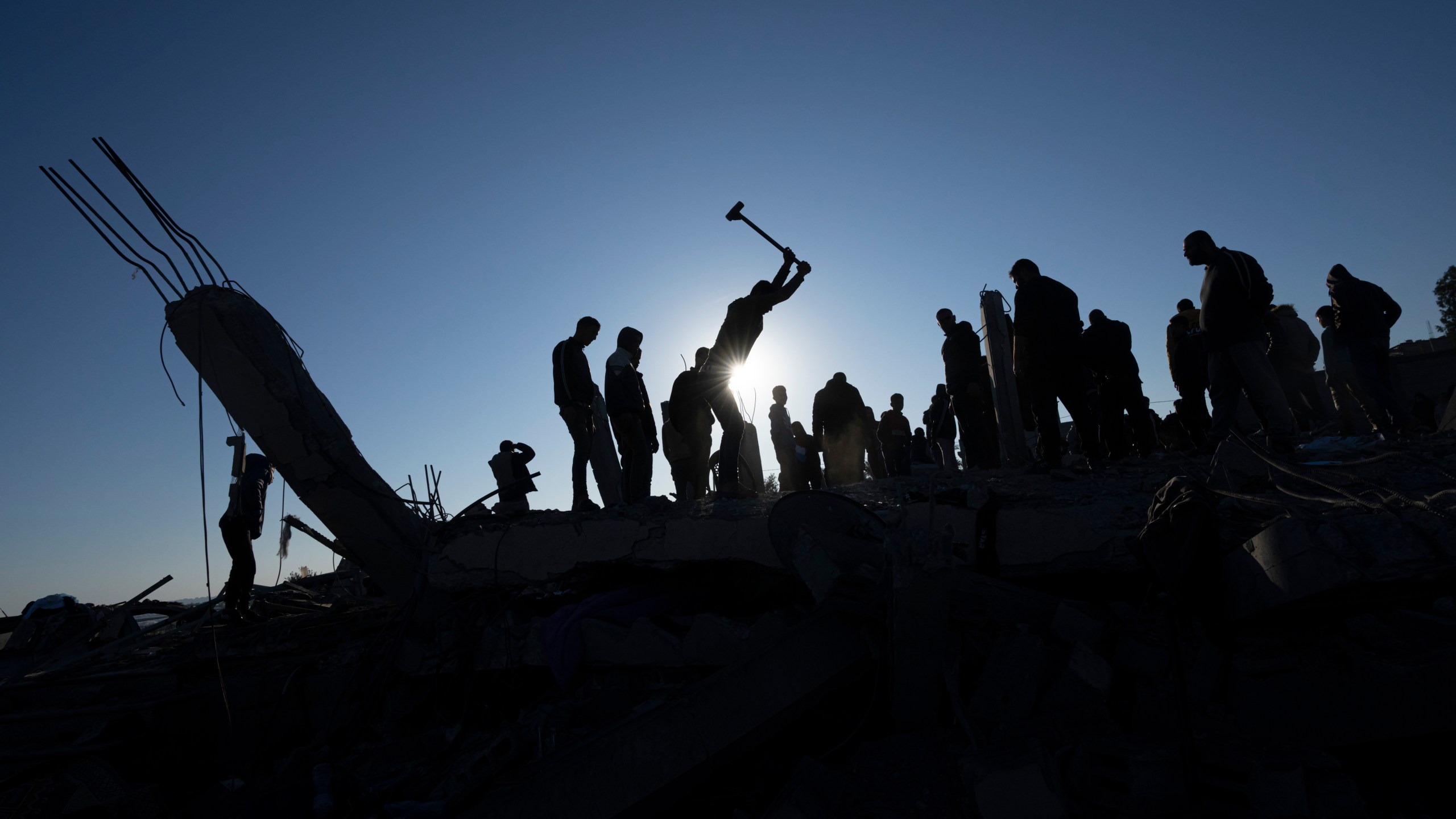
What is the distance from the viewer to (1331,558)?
2.21 metres

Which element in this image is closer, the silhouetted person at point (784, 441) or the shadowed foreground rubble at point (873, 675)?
the shadowed foreground rubble at point (873, 675)

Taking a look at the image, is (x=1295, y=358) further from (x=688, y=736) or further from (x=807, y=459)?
(x=688, y=736)

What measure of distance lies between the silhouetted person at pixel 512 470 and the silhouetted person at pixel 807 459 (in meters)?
2.98

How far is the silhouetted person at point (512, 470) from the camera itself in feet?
22.3

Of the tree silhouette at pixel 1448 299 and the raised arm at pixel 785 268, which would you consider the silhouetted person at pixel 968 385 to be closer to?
the raised arm at pixel 785 268

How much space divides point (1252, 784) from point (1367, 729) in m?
0.55

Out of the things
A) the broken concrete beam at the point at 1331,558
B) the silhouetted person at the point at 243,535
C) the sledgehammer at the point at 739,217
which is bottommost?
the broken concrete beam at the point at 1331,558

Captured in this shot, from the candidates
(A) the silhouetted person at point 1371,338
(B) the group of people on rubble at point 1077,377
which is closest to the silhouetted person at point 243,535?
(B) the group of people on rubble at point 1077,377

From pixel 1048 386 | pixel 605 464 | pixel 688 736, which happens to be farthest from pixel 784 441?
pixel 688 736

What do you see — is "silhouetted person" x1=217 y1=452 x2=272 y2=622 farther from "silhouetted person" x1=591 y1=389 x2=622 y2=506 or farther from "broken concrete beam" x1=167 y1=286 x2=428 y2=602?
"silhouetted person" x1=591 y1=389 x2=622 y2=506

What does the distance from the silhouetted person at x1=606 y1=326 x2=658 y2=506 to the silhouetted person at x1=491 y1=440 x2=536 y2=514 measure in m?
1.15

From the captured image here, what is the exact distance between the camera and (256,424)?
5.22 metres

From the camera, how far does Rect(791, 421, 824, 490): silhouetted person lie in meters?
8.17

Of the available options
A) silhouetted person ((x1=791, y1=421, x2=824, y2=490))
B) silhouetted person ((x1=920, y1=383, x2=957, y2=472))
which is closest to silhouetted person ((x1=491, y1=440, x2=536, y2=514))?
silhouetted person ((x1=791, y1=421, x2=824, y2=490))
